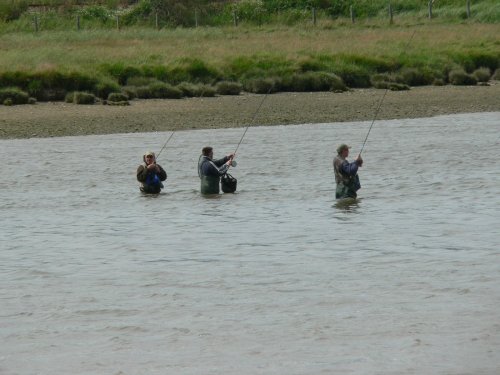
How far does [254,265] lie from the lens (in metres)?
14.3

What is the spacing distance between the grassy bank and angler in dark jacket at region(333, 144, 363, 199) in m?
15.7

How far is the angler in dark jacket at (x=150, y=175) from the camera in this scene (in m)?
19.1

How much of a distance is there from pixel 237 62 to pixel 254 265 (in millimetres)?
22731

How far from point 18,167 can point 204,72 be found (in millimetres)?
12595

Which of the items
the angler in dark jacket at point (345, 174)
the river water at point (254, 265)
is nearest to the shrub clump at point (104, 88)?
the river water at point (254, 265)

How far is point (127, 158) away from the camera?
2497 cm

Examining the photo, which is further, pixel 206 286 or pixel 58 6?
pixel 58 6

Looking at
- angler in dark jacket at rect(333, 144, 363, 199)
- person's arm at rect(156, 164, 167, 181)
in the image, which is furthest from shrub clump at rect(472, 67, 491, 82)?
person's arm at rect(156, 164, 167, 181)

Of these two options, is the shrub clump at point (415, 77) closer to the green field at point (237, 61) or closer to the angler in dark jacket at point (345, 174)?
the green field at point (237, 61)

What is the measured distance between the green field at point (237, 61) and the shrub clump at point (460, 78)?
3 cm

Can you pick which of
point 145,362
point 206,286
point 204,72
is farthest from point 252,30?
point 145,362

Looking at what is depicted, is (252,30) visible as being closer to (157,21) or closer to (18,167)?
(157,21)

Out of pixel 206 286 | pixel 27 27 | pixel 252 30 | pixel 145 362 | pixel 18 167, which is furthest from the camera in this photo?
pixel 27 27

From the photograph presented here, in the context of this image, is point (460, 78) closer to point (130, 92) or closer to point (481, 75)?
point (481, 75)
